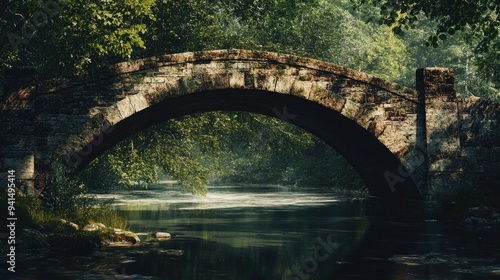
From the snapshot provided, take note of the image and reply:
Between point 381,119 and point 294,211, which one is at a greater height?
point 381,119

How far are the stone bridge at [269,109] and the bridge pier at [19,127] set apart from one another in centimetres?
3

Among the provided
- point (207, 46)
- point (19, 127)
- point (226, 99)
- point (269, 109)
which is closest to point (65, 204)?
point (19, 127)

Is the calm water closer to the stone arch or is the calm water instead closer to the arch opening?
the arch opening

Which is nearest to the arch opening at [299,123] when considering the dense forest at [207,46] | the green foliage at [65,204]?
the green foliage at [65,204]

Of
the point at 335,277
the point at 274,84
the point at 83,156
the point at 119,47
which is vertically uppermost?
the point at 119,47

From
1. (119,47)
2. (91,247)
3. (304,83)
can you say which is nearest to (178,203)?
(119,47)

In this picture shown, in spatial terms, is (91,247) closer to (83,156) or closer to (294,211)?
(83,156)

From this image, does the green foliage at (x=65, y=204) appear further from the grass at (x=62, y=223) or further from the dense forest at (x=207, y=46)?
the dense forest at (x=207, y=46)

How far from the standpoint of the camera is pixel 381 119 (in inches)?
859

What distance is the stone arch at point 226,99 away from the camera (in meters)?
19.7

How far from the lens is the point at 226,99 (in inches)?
910

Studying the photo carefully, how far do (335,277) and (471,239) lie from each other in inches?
261

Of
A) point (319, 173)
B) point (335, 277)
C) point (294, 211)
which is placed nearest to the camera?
point (335, 277)

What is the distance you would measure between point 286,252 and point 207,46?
16065mm
